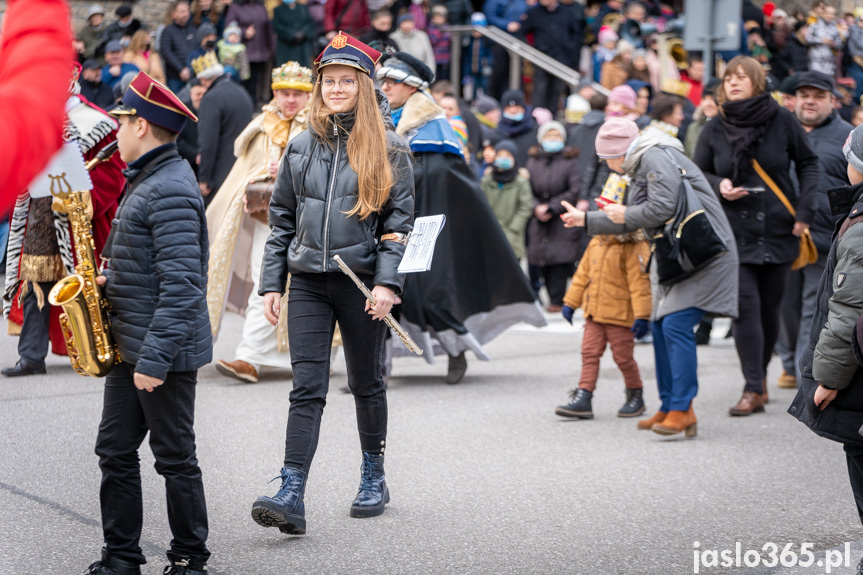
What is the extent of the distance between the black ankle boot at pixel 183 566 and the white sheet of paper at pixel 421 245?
54.0 inches

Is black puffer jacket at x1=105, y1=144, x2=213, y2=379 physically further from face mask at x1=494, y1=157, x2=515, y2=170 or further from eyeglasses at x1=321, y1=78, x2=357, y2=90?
face mask at x1=494, y1=157, x2=515, y2=170

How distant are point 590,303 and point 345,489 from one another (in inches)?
91.1

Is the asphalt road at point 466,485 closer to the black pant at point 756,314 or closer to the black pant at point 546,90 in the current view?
the black pant at point 756,314

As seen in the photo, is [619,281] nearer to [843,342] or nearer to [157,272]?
[843,342]

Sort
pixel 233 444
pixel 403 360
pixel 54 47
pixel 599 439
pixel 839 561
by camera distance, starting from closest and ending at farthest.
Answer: pixel 54 47, pixel 839 561, pixel 233 444, pixel 599 439, pixel 403 360

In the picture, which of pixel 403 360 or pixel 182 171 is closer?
pixel 182 171

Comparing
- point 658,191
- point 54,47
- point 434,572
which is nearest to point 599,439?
point 658,191

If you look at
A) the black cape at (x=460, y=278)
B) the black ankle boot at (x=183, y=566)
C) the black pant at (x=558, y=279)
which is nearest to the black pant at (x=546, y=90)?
the black pant at (x=558, y=279)

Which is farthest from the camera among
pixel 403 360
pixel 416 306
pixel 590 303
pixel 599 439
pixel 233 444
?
pixel 403 360

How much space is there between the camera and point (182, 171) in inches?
163

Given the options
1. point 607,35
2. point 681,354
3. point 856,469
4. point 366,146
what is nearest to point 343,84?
point 366,146

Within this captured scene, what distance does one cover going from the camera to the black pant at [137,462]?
4020 millimetres

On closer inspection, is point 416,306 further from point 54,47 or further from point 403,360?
point 54,47

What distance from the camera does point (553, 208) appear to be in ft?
39.3
